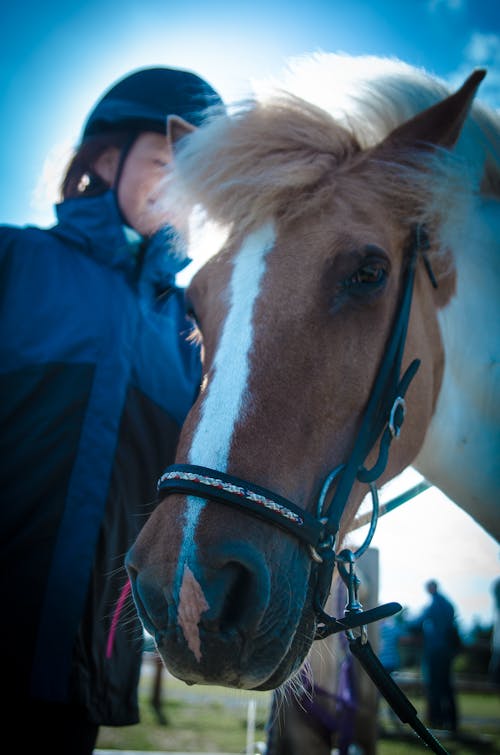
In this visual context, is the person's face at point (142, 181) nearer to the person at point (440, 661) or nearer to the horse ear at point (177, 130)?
the horse ear at point (177, 130)

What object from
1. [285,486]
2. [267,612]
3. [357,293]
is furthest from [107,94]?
[267,612]

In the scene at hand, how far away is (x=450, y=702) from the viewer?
27.9 feet

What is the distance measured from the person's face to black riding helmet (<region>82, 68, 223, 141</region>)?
11cm

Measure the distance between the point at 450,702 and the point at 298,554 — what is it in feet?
30.6

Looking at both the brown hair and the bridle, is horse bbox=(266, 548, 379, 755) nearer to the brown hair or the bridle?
the bridle

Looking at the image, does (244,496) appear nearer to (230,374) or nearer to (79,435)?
(230,374)

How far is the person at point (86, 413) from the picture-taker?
A: 6.20ft

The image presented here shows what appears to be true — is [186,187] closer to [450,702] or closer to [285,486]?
[285,486]

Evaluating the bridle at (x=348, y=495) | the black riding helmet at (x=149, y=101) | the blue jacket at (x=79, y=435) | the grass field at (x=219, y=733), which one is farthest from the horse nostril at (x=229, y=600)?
the grass field at (x=219, y=733)

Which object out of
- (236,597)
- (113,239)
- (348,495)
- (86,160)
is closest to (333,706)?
(348,495)

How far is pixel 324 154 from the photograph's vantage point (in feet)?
6.34

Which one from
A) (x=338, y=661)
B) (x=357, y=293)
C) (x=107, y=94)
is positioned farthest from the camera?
(x=338, y=661)

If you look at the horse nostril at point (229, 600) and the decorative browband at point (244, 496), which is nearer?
the horse nostril at point (229, 600)

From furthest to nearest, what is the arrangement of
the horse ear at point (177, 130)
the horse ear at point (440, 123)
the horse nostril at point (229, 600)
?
the horse ear at point (177, 130) → the horse ear at point (440, 123) → the horse nostril at point (229, 600)
